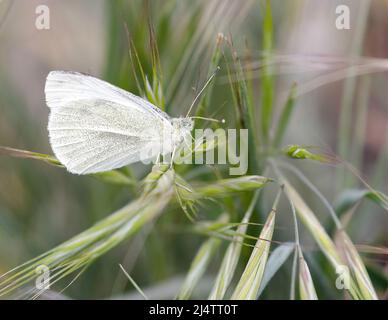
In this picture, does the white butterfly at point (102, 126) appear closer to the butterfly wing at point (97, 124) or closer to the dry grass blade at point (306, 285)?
the butterfly wing at point (97, 124)

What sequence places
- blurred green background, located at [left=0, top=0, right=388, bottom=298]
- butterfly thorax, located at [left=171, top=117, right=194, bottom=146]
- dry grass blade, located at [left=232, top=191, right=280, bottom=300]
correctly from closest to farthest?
dry grass blade, located at [left=232, top=191, right=280, bottom=300], butterfly thorax, located at [left=171, top=117, right=194, bottom=146], blurred green background, located at [left=0, top=0, right=388, bottom=298]

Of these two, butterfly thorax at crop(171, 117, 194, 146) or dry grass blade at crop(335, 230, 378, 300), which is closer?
dry grass blade at crop(335, 230, 378, 300)

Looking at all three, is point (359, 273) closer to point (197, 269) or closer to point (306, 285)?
point (306, 285)

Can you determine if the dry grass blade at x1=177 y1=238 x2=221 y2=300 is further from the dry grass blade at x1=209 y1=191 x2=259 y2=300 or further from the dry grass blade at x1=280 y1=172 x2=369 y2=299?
the dry grass blade at x1=280 y1=172 x2=369 y2=299

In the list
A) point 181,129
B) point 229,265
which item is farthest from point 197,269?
point 181,129

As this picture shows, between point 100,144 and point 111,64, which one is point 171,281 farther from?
point 111,64

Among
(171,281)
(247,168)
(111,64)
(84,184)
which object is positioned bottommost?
(171,281)

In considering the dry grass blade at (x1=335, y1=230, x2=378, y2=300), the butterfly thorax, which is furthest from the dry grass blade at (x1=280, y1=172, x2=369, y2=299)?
the butterfly thorax
